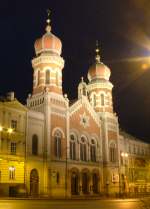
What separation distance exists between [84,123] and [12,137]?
1704cm

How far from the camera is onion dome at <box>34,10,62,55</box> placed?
194ft

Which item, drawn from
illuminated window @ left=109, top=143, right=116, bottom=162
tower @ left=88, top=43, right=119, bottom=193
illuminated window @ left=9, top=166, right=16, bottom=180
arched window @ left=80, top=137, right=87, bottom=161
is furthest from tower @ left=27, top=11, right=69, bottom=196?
illuminated window @ left=109, top=143, right=116, bottom=162

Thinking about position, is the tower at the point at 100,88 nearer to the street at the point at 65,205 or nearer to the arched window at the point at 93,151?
the arched window at the point at 93,151

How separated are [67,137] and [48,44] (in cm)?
1531

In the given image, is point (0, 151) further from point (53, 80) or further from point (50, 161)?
point (53, 80)

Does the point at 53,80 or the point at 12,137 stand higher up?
the point at 53,80

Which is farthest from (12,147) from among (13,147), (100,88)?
(100,88)

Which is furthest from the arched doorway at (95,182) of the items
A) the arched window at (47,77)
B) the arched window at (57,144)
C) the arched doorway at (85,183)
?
the arched window at (47,77)

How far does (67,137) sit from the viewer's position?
2221 inches

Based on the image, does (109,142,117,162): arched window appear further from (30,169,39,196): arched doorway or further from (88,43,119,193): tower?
(30,169,39,196): arched doorway

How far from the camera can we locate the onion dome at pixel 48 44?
194 ft

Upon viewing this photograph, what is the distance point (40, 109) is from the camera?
54.9 meters

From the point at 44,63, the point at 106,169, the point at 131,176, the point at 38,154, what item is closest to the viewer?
the point at 38,154

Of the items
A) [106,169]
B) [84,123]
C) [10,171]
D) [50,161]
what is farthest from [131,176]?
[10,171]
